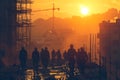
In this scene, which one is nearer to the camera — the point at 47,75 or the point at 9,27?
the point at 47,75

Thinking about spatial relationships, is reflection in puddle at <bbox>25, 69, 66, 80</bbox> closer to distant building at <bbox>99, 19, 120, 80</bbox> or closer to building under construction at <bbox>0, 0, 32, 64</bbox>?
building under construction at <bbox>0, 0, 32, 64</bbox>

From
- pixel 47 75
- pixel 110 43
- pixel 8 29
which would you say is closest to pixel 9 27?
pixel 8 29

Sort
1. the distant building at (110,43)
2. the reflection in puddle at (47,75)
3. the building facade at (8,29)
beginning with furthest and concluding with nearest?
the distant building at (110,43) → the building facade at (8,29) → the reflection in puddle at (47,75)

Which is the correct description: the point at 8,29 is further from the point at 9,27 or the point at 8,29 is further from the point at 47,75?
the point at 47,75

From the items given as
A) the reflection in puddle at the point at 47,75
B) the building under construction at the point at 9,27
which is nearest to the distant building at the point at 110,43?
the building under construction at the point at 9,27

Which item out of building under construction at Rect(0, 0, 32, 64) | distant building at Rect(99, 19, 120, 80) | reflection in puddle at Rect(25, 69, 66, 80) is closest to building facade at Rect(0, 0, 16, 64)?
building under construction at Rect(0, 0, 32, 64)

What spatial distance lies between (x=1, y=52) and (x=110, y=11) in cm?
9022

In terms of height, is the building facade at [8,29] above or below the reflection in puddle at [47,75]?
above

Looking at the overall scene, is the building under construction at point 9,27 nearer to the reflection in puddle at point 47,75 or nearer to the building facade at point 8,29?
the building facade at point 8,29

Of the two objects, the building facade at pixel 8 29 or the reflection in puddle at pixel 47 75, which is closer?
the reflection in puddle at pixel 47 75

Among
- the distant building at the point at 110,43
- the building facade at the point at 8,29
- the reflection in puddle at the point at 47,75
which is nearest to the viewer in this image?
the reflection in puddle at the point at 47,75

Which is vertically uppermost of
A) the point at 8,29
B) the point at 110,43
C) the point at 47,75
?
the point at 8,29

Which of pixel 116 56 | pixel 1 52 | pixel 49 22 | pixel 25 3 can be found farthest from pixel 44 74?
pixel 49 22

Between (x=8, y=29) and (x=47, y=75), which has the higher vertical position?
(x=8, y=29)
